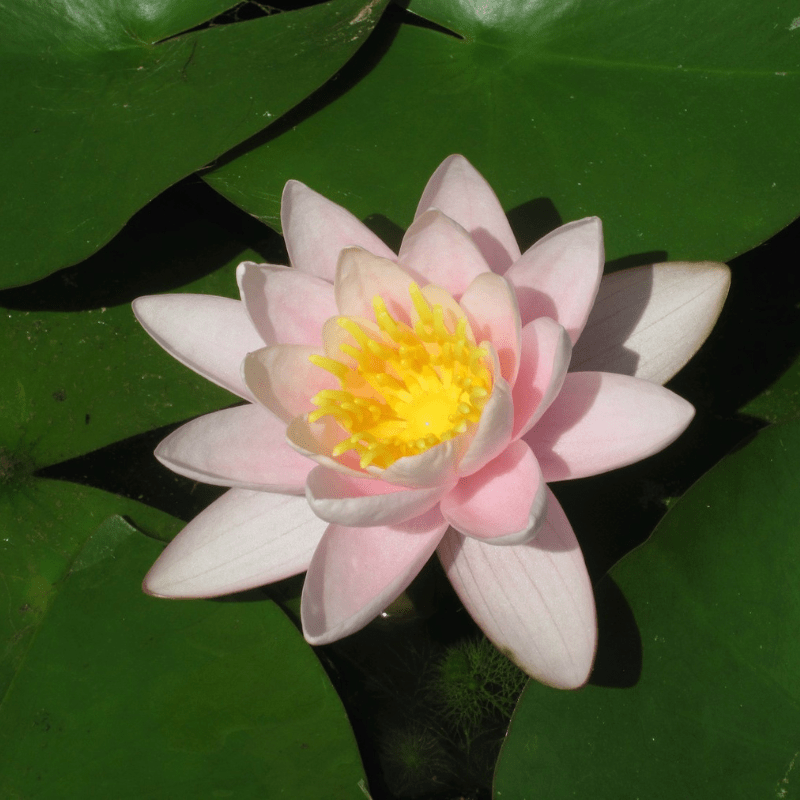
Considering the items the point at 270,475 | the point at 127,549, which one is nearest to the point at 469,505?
the point at 270,475

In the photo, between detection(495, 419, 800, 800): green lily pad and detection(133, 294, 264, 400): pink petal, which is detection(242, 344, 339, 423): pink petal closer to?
detection(133, 294, 264, 400): pink petal

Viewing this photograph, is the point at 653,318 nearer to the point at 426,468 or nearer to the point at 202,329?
the point at 426,468

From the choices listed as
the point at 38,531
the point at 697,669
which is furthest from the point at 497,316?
the point at 38,531

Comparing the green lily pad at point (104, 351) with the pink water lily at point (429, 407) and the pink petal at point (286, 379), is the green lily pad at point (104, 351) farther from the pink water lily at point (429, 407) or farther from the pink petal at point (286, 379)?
the pink petal at point (286, 379)

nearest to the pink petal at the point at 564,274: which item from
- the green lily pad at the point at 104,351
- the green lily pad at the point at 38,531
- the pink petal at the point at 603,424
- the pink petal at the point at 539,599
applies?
the pink petal at the point at 603,424

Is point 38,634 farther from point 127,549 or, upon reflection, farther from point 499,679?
point 499,679
